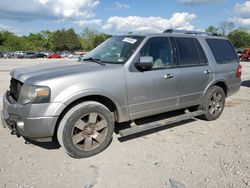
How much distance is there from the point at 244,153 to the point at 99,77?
104 inches

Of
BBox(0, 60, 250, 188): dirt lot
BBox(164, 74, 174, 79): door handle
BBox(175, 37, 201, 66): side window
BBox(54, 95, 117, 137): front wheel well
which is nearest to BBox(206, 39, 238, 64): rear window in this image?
BBox(175, 37, 201, 66): side window

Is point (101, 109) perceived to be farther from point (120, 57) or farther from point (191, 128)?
point (191, 128)

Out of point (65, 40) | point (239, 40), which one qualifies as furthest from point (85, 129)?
point (65, 40)

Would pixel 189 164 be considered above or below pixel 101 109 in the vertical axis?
below

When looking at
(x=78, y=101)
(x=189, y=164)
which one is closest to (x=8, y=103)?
(x=78, y=101)

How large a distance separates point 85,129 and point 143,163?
3.32 feet

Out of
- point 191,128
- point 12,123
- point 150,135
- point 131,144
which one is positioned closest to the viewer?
point 12,123

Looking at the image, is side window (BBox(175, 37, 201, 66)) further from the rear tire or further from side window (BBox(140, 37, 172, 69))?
the rear tire

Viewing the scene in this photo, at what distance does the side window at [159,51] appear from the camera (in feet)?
15.3

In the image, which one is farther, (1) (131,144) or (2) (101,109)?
(1) (131,144)

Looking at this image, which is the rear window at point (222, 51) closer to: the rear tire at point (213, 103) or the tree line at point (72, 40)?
the rear tire at point (213, 103)

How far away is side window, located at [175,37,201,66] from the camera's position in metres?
5.10

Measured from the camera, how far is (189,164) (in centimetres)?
385

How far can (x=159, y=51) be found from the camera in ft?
15.8
